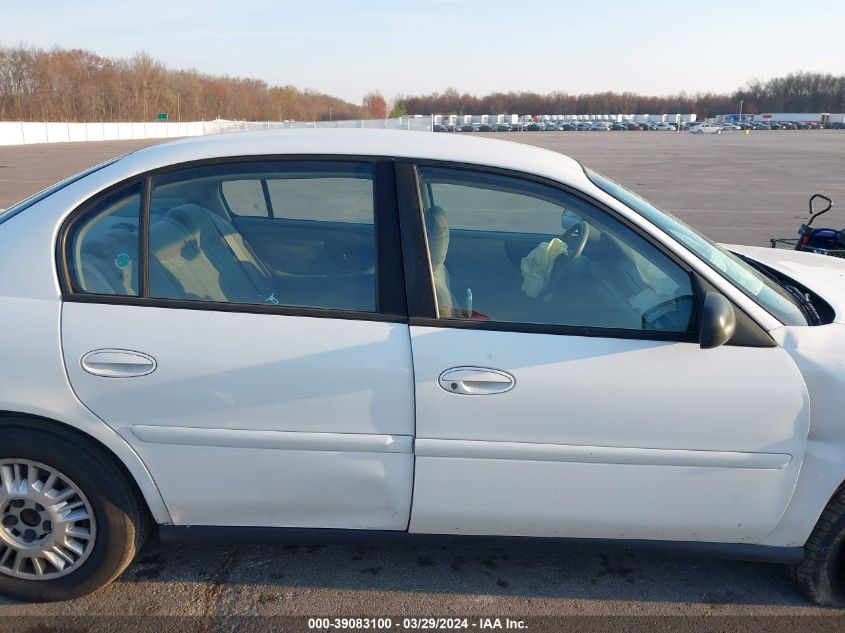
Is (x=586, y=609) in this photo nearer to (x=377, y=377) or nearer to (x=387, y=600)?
(x=387, y=600)

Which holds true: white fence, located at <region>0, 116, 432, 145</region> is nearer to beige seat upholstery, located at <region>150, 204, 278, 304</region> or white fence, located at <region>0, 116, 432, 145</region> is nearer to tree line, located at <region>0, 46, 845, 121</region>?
tree line, located at <region>0, 46, 845, 121</region>

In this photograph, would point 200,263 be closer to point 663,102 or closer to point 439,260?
point 439,260

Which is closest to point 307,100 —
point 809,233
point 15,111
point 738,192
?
point 15,111

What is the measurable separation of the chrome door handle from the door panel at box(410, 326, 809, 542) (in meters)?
0.90

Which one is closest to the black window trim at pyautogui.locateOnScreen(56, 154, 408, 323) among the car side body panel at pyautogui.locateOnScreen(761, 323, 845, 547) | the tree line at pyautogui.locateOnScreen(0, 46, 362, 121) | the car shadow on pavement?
the car shadow on pavement

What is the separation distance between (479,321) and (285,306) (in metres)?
Result: 0.67

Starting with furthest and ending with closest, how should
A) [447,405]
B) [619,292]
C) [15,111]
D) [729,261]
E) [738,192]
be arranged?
1. [15,111]
2. [738,192]
3. [729,261]
4. [619,292]
5. [447,405]

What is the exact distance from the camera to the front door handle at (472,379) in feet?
7.55

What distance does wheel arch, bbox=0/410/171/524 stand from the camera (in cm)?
240

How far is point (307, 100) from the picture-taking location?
121 meters

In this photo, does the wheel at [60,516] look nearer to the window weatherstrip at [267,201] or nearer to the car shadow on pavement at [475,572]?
the car shadow on pavement at [475,572]

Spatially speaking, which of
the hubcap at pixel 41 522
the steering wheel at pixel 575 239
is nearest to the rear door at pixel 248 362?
the hubcap at pixel 41 522

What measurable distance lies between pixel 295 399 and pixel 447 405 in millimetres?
508

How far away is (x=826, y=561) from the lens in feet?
8.23
